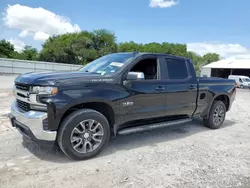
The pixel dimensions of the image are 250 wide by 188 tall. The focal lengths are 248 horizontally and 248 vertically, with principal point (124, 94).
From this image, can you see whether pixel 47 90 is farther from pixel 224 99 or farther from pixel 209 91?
pixel 224 99

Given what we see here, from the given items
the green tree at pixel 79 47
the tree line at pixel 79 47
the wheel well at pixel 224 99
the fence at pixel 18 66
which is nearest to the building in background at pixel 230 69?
the tree line at pixel 79 47

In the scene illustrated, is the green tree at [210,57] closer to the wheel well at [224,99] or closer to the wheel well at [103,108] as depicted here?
the wheel well at [224,99]

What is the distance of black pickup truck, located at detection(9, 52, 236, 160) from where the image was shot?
3.85 metres

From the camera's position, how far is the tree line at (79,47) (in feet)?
154

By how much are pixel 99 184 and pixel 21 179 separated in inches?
43.3

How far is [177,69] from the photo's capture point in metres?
5.69

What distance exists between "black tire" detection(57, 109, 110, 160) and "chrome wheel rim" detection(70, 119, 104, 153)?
4cm

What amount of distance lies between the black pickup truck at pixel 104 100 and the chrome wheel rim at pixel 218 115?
0.72 m

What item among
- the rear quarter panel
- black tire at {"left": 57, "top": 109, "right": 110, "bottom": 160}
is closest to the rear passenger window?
the rear quarter panel

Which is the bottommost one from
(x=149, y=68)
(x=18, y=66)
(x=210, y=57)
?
(x=149, y=68)

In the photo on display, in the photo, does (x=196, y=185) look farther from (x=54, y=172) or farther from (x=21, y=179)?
(x=21, y=179)

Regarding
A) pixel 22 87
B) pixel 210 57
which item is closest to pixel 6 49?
pixel 22 87

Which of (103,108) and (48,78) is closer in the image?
(48,78)

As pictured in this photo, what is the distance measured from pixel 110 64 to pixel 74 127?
160 cm
